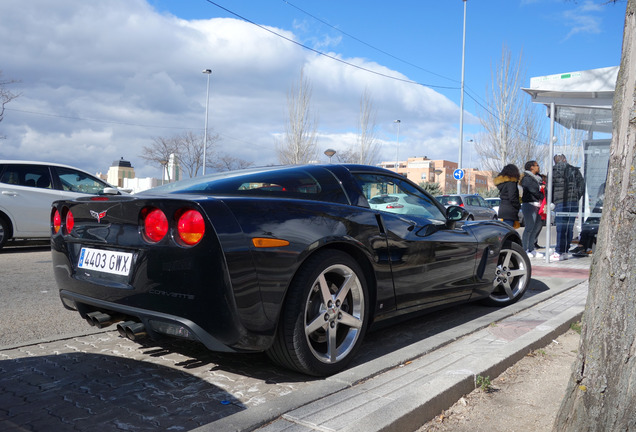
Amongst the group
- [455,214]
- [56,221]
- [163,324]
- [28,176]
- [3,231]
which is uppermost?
[28,176]

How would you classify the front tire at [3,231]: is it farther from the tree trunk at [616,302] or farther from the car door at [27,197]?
the tree trunk at [616,302]

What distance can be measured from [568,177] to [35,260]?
368 inches

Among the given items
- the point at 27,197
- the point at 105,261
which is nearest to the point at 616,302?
the point at 105,261

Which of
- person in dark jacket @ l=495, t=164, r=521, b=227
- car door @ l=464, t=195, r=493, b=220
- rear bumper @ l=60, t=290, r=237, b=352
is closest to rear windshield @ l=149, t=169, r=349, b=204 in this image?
rear bumper @ l=60, t=290, r=237, b=352

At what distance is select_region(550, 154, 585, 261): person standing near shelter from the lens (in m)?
9.66

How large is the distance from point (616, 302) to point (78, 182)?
9.76 meters

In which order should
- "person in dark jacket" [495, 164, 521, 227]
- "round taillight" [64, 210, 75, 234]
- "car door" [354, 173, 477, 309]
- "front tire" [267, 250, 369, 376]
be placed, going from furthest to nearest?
1. "person in dark jacket" [495, 164, 521, 227]
2. "car door" [354, 173, 477, 309]
3. "round taillight" [64, 210, 75, 234]
4. "front tire" [267, 250, 369, 376]

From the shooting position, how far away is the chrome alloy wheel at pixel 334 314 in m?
3.00

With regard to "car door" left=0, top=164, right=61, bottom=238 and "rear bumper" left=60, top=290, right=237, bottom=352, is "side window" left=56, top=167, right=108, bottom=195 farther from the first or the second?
"rear bumper" left=60, top=290, right=237, bottom=352

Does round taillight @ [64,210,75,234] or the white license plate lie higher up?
round taillight @ [64,210,75,234]

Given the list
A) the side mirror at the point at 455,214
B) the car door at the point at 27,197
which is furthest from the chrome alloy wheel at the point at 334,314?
the car door at the point at 27,197

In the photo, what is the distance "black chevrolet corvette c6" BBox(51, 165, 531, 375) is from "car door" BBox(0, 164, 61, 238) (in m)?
6.58

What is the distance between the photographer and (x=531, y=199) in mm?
9414

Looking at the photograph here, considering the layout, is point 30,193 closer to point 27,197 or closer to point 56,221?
point 27,197
